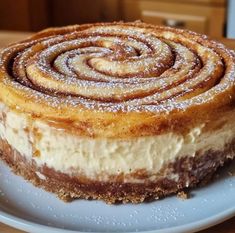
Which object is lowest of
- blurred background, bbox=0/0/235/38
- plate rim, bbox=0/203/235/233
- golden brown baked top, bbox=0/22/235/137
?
blurred background, bbox=0/0/235/38

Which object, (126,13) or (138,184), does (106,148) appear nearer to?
(138,184)

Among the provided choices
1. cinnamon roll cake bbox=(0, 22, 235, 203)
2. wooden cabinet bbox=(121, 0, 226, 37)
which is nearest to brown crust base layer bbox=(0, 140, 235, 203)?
→ cinnamon roll cake bbox=(0, 22, 235, 203)

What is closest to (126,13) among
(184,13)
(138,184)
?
(184,13)

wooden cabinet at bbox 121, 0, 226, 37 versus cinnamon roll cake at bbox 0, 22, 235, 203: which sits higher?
cinnamon roll cake at bbox 0, 22, 235, 203

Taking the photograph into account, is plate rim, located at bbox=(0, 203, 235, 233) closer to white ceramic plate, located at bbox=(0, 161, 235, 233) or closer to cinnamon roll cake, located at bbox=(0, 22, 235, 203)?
white ceramic plate, located at bbox=(0, 161, 235, 233)

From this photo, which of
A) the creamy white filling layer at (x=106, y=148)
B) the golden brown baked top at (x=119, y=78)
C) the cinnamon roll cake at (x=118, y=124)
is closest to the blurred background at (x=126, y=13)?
the golden brown baked top at (x=119, y=78)

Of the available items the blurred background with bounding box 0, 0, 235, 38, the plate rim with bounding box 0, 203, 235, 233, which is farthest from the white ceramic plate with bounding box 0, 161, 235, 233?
the blurred background with bounding box 0, 0, 235, 38

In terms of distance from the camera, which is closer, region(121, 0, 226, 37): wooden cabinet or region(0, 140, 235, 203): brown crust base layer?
region(0, 140, 235, 203): brown crust base layer

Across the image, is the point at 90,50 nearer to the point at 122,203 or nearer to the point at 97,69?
the point at 97,69
